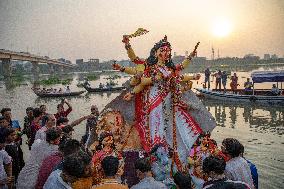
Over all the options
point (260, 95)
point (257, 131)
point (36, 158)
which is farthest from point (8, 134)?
point (260, 95)

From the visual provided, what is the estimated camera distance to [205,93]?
3033cm

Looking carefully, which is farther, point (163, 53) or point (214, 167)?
Result: point (163, 53)

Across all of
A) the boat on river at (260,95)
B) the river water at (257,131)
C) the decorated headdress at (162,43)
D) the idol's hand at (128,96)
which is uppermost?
the decorated headdress at (162,43)

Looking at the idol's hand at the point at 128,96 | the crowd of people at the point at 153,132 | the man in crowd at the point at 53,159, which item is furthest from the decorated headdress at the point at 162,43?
the man in crowd at the point at 53,159

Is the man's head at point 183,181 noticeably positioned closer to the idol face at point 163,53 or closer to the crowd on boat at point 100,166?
the crowd on boat at point 100,166

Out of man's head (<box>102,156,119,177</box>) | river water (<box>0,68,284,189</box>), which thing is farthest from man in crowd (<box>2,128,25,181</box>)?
river water (<box>0,68,284,189</box>)

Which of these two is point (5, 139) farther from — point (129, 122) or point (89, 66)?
point (89, 66)

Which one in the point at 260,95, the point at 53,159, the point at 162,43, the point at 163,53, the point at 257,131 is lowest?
the point at 257,131

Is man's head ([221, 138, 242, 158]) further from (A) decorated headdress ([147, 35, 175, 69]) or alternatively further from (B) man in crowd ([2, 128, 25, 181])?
(B) man in crowd ([2, 128, 25, 181])

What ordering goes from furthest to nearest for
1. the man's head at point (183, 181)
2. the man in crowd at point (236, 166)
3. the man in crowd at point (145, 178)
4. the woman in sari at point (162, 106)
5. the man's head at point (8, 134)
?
the woman in sari at point (162, 106)
the man's head at point (8, 134)
the man's head at point (183, 181)
the man in crowd at point (236, 166)
the man in crowd at point (145, 178)

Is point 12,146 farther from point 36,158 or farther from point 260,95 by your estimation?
point 260,95

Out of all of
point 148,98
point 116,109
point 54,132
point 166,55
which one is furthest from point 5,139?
point 166,55

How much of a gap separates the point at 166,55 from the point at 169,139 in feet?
5.92

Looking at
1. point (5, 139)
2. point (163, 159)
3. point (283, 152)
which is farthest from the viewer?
point (283, 152)
